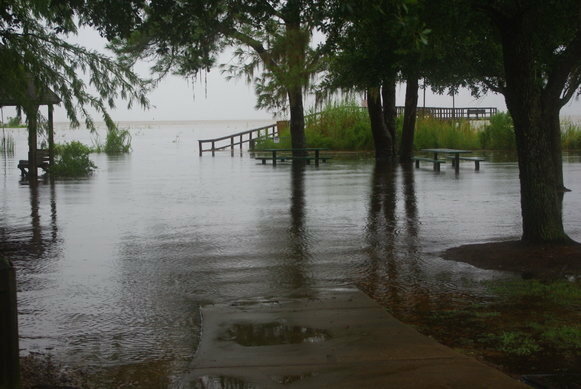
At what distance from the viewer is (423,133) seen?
37531 millimetres

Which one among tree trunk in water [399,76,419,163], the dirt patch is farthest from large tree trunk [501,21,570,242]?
tree trunk in water [399,76,419,163]

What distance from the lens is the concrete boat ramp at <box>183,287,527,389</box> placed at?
480 centimetres

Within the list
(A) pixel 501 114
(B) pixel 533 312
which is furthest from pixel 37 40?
(A) pixel 501 114

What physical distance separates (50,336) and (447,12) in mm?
6320

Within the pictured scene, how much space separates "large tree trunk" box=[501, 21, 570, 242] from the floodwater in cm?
134

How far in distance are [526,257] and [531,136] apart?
1509mm

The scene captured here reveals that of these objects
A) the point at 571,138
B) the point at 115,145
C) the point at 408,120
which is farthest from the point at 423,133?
the point at 115,145

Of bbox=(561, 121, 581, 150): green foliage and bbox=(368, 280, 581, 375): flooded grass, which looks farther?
bbox=(561, 121, 581, 150): green foliage

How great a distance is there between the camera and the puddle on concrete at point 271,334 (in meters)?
5.74

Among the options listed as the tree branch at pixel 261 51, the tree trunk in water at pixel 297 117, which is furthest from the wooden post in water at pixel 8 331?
the tree trunk in water at pixel 297 117

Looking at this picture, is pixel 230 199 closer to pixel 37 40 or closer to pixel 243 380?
pixel 37 40

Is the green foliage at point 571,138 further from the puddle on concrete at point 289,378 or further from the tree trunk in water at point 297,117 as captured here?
the puddle on concrete at point 289,378

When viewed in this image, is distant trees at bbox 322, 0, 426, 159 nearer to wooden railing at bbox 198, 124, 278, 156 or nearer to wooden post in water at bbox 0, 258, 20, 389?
wooden post in water at bbox 0, 258, 20, 389

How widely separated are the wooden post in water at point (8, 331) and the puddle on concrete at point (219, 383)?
1.10 metres
